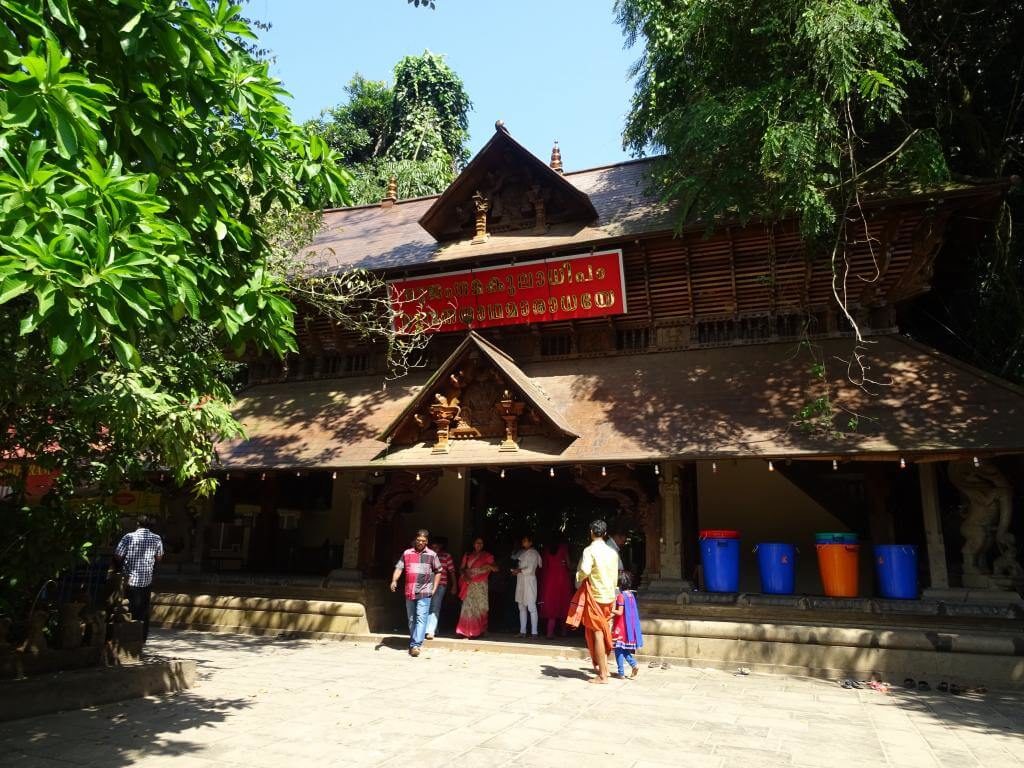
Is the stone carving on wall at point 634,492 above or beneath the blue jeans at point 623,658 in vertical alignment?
above

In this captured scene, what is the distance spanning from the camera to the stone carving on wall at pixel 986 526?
7.96 meters

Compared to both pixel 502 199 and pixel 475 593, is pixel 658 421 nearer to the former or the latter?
pixel 475 593

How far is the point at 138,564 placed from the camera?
845 centimetres

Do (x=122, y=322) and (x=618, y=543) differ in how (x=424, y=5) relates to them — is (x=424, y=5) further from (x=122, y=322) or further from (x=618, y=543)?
(x=618, y=543)

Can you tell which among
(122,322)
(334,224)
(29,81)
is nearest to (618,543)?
(122,322)

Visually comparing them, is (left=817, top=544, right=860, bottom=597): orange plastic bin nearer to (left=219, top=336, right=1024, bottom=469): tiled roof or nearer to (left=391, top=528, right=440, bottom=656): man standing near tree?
(left=219, top=336, right=1024, bottom=469): tiled roof

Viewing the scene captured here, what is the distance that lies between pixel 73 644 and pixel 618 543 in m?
6.66

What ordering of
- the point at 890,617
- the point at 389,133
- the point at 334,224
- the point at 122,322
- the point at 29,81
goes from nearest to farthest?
1. the point at 29,81
2. the point at 122,322
3. the point at 890,617
4. the point at 334,224
5. the point at 389,133

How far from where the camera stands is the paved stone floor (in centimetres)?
456

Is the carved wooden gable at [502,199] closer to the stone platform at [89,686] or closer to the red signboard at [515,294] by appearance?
the red signboard at [515,294]

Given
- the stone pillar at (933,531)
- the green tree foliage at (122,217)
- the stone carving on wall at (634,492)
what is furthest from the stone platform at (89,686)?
the stone pillar at (933,531)

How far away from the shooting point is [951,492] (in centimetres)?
1089

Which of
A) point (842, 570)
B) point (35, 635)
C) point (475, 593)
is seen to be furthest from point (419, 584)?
point (842, 570)

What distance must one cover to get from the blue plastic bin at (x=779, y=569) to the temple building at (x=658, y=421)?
229mm
